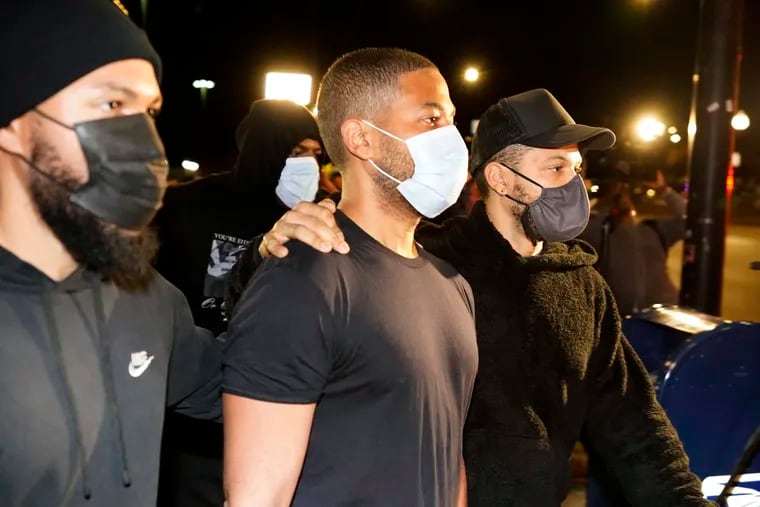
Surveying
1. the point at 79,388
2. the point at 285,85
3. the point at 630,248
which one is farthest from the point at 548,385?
the point at 285,85

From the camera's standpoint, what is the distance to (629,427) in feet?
10.3

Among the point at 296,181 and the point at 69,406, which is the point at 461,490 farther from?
the point at 296,181

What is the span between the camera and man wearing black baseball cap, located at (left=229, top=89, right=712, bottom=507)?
9.46ft

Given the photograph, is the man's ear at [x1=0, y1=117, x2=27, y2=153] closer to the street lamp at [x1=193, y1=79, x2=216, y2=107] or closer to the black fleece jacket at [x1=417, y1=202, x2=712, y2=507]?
the black fleece jacket at [x1=417, y1=202, x2=712, y2=507]

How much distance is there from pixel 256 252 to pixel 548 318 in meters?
1.06

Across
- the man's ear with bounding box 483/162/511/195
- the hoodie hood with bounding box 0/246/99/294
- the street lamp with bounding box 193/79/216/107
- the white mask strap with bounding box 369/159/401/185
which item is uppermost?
the street lamp with bounding box 193/79/216/107

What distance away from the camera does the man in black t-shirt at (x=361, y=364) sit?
6.82 feet

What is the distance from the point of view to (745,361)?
13.2 ft

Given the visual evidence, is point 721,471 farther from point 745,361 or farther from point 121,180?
point 121,180

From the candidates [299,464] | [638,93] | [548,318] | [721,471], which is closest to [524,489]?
[548,318]

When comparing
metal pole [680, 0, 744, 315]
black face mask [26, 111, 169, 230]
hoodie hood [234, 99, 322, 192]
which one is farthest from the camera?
metal pole [680, 0, 744, 315]

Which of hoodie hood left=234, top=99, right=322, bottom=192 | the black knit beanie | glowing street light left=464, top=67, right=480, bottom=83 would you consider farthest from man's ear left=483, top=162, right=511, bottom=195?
glowing street light left=464, top=67, right=480, bottom=83

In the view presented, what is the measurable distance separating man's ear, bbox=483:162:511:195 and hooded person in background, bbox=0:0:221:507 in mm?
1611

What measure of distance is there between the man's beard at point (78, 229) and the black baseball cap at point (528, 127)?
5.48 ft
